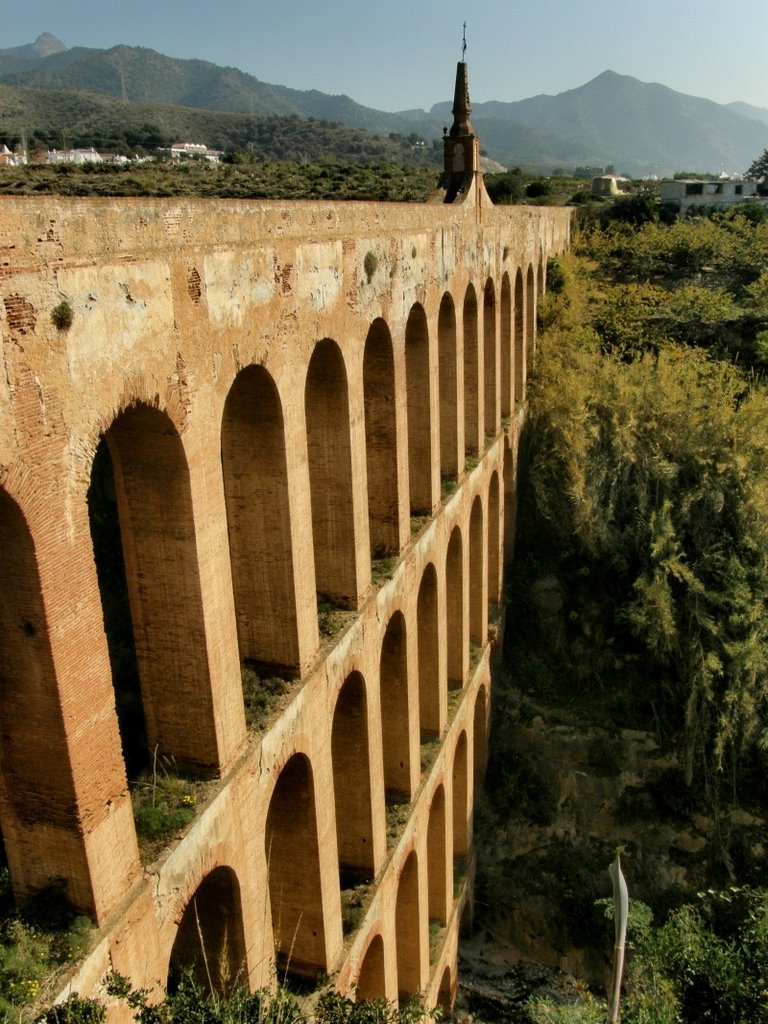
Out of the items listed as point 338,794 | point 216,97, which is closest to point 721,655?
point 338,794

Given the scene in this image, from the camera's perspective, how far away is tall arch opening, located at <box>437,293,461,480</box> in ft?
44.5

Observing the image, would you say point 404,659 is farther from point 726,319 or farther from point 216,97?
point 216,97

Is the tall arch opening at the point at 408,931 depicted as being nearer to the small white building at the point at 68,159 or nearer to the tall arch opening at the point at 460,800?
the tall arch opening at the point at 460,800

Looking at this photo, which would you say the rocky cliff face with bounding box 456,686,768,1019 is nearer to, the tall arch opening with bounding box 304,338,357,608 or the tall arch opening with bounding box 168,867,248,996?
the tall arch opening with bounding box 304,338,357,608

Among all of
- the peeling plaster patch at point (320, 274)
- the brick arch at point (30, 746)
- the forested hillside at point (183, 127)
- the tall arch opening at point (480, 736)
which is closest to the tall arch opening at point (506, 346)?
the tall arch opening at point (480, 736)

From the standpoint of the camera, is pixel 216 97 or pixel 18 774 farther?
pixel 216 97

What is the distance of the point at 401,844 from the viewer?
10.8 meters

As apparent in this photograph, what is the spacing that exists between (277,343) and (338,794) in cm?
544

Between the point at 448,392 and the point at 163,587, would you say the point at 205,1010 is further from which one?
the point at 448,392

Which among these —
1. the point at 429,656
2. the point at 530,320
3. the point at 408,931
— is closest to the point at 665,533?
the point at 429,656

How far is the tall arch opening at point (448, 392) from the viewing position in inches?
534

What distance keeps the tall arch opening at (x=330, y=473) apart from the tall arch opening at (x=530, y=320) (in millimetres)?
12835

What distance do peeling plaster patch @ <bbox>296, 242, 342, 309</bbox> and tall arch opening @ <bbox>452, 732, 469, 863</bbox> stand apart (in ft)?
29.3

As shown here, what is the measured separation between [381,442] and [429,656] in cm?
379
